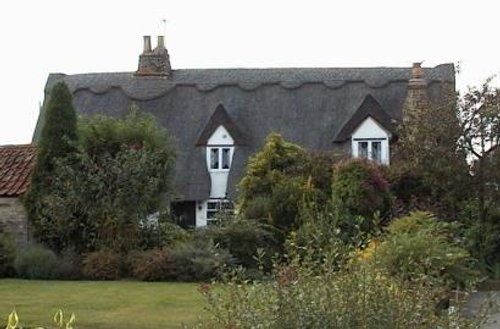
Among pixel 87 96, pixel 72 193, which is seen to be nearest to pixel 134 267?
pixel 72 193

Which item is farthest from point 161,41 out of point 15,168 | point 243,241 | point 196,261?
point 196,261

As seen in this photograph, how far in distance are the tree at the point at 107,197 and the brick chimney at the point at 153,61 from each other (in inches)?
803

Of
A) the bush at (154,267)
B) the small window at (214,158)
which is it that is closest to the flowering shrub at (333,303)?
the bush at (154,267)

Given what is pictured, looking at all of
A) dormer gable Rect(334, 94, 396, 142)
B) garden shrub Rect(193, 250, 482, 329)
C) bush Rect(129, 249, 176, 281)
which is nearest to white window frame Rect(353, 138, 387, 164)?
dormer gable Rect(334, 94, 396, 142)

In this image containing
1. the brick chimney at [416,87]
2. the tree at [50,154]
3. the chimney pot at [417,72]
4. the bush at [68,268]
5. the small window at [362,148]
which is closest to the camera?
the bush at [68,268]

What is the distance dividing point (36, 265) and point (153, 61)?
24561mm

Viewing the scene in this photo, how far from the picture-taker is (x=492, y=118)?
2566 cm

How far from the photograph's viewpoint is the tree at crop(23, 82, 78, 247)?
2455 cm

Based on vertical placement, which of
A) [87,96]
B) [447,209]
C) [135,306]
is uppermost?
[87,96]

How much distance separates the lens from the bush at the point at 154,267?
71.2 feet

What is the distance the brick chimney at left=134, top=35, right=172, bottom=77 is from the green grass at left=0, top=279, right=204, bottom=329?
25099mm

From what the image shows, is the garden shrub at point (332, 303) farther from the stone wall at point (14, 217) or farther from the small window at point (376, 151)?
the small window at point (376, 151)

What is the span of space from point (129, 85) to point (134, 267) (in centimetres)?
2405

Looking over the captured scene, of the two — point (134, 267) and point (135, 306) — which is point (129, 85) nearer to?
point (134, 267)
